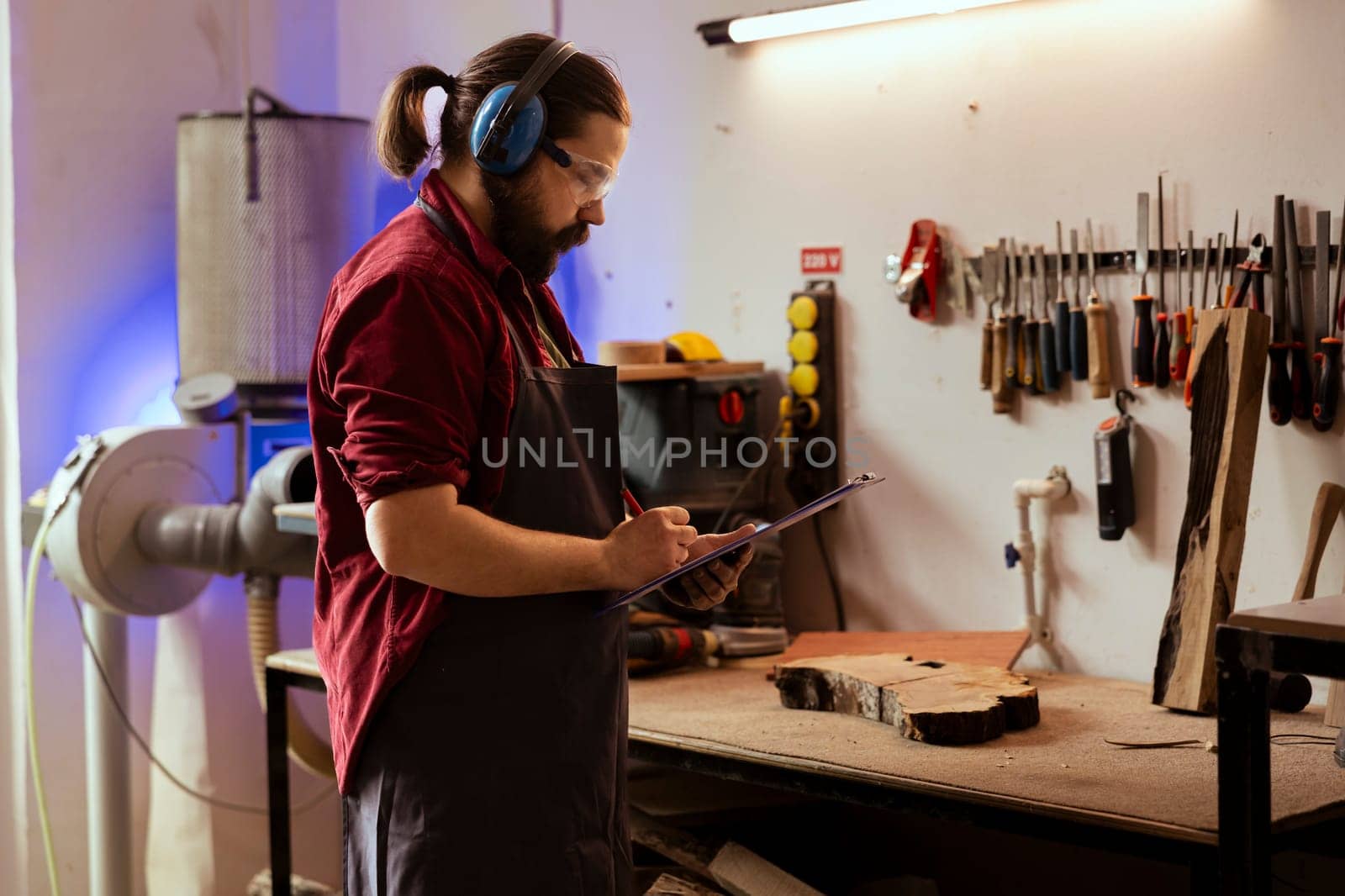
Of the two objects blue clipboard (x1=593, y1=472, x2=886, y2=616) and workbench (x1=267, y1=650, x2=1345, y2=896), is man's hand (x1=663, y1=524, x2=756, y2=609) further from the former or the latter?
workbench (x1=267, y1=650, x2=1345, y2=896)

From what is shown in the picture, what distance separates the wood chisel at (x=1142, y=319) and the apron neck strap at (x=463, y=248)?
124cm

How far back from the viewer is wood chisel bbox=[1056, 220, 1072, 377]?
7.68ft

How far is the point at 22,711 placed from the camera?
283cm

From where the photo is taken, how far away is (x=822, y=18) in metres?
2.55

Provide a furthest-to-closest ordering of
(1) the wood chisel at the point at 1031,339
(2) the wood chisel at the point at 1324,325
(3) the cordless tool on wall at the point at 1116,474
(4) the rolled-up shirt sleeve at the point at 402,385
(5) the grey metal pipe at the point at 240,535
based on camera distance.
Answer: (5) the grey metal pipe at the point at 240,535 < (1) the wood chisel at the point at 1031,339 < (3) the cordless tool on wall at the point at 1116,474 < (2) the wood chisel at the point at 1324,325 < (4) the rolled-up shirt sleeve at the point at 402,385

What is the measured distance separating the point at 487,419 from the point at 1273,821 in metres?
1.02

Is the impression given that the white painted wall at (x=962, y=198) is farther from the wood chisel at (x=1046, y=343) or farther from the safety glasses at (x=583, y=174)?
the safety glasses at (x=583, y=174)

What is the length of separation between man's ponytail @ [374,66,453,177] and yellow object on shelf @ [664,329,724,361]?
115cm

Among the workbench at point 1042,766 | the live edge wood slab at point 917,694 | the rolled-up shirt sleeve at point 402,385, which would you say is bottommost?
the workbench at point 1042,766

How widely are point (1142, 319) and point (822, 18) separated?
0.87m

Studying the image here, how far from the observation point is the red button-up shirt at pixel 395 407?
51.1 inches

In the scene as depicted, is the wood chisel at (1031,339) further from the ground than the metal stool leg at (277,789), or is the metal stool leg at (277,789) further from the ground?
the wood chisel at (1031,339)

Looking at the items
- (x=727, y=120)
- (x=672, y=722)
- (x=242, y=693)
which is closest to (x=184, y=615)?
(x=242, y=693)

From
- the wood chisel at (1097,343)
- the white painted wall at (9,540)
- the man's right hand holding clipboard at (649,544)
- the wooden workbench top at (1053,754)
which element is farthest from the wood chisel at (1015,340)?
the white painted wall at (9,540)
